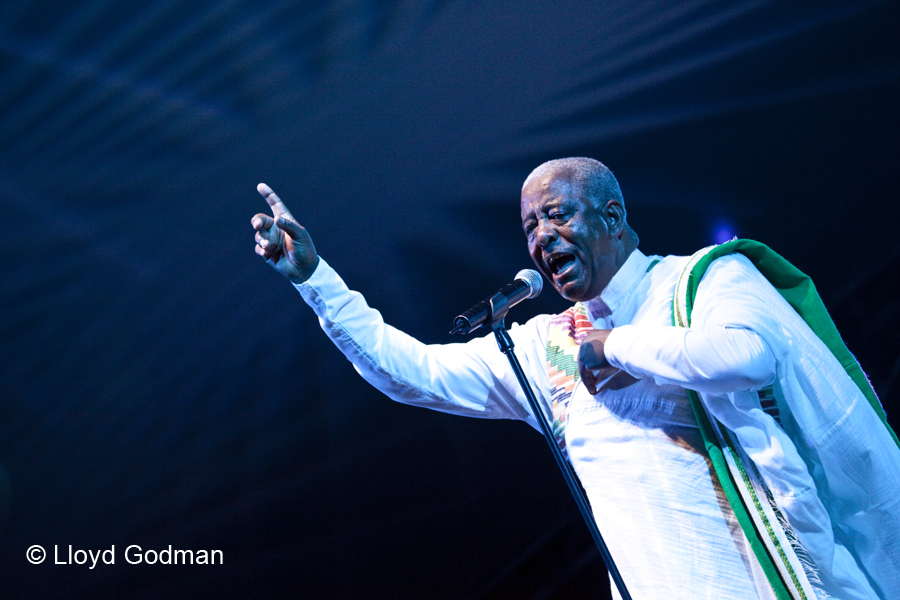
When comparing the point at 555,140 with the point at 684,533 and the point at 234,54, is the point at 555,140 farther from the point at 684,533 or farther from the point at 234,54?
the point at 684,533

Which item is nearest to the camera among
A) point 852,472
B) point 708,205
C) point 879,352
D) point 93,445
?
point 852,472

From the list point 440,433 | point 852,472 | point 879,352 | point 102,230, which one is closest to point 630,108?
point 879,352

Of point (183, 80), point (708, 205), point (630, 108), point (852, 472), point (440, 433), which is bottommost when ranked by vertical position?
point (852, 472)

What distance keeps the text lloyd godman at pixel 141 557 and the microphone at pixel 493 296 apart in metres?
2.03

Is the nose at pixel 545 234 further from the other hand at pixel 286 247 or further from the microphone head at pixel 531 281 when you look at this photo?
the other hand at pixel 286 247

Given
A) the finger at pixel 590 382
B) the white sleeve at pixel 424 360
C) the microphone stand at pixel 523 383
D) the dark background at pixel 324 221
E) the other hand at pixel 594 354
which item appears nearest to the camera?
the microphone stand at pixel 523 383

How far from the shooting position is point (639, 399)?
1.54m

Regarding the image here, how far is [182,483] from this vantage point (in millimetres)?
2887

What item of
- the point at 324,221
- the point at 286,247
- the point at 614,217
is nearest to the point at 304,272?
the point at 286,247

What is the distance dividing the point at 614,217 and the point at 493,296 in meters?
0.60

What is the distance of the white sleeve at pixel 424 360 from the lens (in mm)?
1665

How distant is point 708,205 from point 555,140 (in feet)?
2.28

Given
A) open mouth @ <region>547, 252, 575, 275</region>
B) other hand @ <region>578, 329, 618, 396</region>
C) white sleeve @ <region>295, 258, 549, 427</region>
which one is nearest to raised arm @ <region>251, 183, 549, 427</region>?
white sleeve @ <region>295, 258, 549, 427</region>

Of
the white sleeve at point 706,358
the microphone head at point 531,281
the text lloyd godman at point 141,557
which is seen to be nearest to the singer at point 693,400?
the white sleeve at point 706,358
